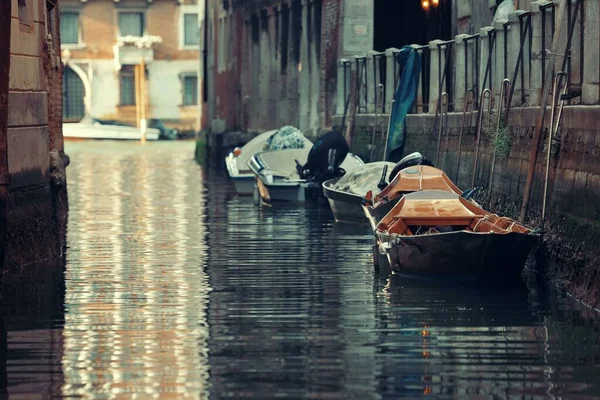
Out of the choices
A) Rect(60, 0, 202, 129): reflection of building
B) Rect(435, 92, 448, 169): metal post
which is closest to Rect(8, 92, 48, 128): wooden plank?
Rect(435, 92, 448, 169): metal post

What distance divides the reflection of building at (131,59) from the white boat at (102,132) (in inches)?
74.0

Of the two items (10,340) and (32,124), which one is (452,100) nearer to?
(32,124)

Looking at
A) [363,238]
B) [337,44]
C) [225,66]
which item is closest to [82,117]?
[225,66]

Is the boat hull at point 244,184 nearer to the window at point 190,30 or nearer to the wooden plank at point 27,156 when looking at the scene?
the wooden plank at point 27,156

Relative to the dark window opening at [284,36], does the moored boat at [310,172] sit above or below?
below

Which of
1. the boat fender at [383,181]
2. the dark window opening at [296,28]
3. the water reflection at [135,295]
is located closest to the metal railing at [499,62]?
the boat fender at [383,181]

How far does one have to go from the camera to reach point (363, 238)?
73.7 ft

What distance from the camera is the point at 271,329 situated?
13461 millimetres

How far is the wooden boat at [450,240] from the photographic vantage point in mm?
15992

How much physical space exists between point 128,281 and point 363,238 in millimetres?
5887

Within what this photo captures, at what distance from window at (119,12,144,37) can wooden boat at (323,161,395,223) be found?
54638 mm

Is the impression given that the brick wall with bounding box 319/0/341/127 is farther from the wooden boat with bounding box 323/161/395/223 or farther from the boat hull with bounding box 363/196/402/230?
the boat hull with bounding box 363/196/402/230

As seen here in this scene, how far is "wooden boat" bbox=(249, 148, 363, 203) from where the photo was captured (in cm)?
2977

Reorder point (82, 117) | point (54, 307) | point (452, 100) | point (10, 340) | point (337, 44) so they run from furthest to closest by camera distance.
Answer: point (82, 117), point (337, 44), point (452, 100), point (54, 307), point (10, 340)
